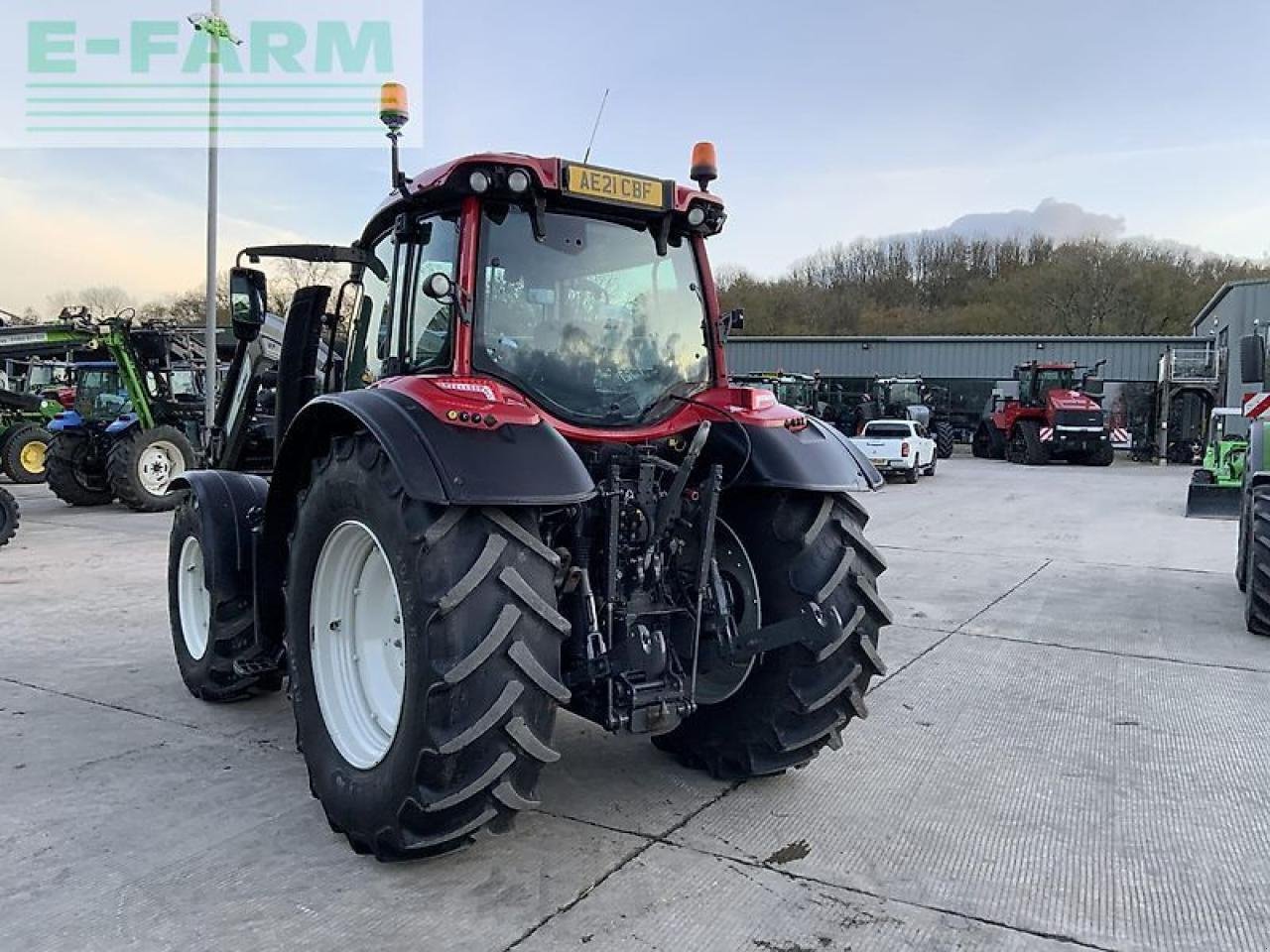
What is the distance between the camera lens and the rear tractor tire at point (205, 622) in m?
4.90

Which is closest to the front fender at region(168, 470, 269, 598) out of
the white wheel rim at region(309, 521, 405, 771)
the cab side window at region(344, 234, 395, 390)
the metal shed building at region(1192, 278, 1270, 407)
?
the cab side window at region(344, 234, 395, 390)

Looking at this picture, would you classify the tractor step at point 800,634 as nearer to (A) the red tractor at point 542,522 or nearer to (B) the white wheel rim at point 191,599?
(A) the red tractor at point 542,522

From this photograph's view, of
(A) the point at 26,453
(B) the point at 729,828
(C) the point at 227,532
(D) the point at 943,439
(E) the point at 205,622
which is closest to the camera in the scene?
(B) the point at 729,828

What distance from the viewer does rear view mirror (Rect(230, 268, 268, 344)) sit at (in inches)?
195

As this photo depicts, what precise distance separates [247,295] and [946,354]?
37418 mm

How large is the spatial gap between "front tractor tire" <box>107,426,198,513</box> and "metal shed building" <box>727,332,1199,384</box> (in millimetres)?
27793

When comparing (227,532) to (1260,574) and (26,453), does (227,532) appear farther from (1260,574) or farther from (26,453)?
(26,453)

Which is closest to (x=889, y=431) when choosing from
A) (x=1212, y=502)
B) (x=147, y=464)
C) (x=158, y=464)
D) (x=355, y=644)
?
(x=1212, y=502)

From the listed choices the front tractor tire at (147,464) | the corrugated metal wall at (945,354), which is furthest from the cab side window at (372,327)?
the corrugated metal wall at (945,354)

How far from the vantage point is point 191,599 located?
18.2 feet

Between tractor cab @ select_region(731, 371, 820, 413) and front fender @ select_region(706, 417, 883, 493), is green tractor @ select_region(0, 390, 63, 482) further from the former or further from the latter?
tractor cab @ select_region(731, 371, 820, 413)

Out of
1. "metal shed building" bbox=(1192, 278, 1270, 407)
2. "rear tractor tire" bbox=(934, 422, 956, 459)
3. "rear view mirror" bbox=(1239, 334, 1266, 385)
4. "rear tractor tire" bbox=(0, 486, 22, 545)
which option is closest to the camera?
"rear view mirror" bbox=(1239, 334, 1266, 385)

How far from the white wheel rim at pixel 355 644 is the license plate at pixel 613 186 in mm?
1497

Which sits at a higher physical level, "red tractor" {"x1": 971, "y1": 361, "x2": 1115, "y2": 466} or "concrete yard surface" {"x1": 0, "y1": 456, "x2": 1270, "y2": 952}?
"red tractor" {"x1": 971, "y1": 361, "x2": 1115, "y2": 466}
